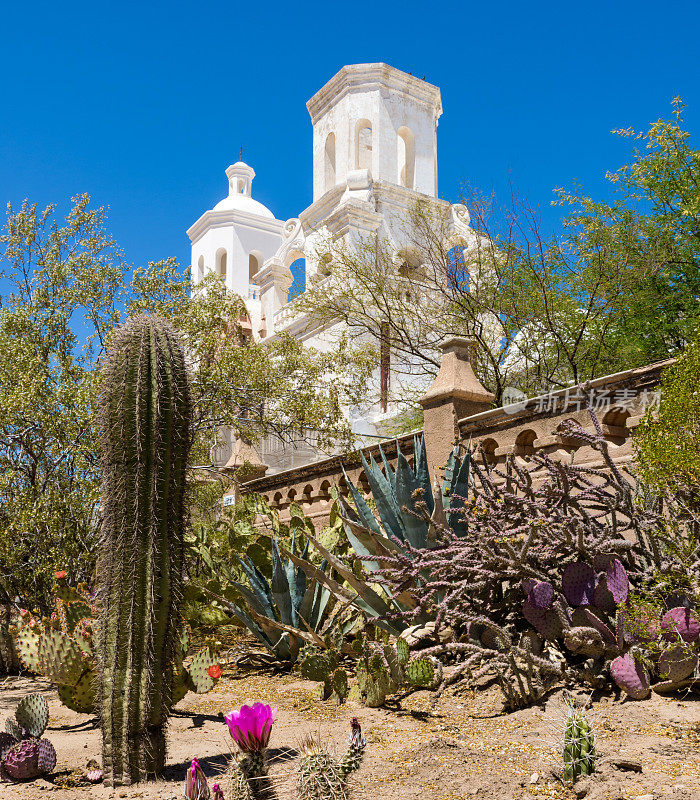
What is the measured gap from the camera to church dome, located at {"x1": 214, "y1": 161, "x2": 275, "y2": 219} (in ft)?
129

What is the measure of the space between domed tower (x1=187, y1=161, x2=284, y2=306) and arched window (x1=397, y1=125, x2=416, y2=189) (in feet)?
37.6

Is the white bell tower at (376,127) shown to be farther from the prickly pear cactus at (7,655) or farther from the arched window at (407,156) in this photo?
the prickly pear cactus at (7,655)

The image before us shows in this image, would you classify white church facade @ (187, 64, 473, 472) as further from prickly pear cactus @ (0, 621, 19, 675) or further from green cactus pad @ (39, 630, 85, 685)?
green cactus pad @ (39, 630, 85, 685)

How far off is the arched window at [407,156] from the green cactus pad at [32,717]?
78.2 feet

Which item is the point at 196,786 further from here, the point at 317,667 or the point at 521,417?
the point at 521,417


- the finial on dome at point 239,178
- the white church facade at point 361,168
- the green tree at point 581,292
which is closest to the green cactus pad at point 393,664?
the green tree at point 581,292

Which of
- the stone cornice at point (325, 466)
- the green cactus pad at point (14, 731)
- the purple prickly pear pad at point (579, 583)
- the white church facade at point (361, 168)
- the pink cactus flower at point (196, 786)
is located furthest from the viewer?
A: the white church facade at point (361, 168)

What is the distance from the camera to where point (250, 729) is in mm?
3162

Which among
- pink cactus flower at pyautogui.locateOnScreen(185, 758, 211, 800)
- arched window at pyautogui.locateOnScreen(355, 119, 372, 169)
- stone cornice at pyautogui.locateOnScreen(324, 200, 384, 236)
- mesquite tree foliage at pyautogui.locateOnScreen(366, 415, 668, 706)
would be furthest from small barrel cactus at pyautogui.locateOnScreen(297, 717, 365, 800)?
arched window at pyautogui.locateOnScreen(355, 119, 372, 169)

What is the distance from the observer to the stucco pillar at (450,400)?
24.9 feet

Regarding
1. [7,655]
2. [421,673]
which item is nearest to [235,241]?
[7,655]

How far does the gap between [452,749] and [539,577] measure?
1.21 meters

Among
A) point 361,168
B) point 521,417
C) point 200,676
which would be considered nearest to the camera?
point 200,676

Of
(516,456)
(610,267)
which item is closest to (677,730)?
(516,456)
